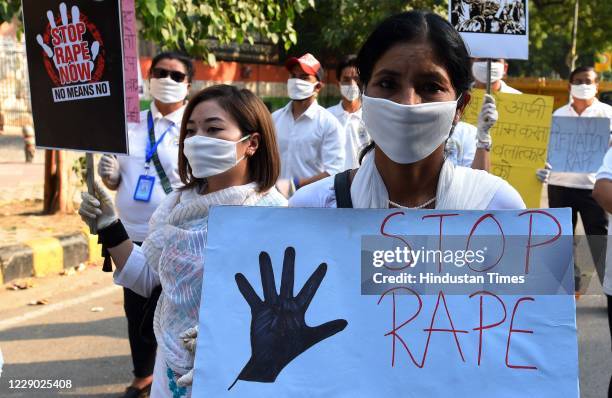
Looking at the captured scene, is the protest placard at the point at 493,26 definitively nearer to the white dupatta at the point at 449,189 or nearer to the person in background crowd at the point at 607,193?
the person in background crowd at the point at 607,193

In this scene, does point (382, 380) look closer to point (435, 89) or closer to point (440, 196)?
point (440, 196)

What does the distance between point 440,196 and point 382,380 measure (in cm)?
44

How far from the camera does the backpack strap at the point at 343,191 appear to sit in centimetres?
187

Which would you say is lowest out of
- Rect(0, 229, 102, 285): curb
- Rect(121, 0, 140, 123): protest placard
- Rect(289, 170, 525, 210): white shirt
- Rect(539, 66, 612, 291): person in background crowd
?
Rect(0, 229, 102, 285): curb

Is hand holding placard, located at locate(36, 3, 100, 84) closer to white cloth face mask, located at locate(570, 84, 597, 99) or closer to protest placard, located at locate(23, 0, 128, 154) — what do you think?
protest placard, located at locate(23, 0, 128, 154)

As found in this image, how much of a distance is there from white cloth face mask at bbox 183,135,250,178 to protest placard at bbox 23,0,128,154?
0.27 meters

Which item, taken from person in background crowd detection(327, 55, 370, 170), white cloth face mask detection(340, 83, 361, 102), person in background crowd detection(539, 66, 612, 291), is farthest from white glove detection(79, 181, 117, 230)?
person in background crowd detection(539, 66, 612, 291)

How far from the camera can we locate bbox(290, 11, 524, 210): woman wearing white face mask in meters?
1.78

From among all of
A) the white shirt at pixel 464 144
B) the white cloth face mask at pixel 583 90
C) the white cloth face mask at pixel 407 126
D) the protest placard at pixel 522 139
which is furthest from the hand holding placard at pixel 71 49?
the white cloth face mask at pixel 583 90

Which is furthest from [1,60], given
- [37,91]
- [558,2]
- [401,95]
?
[401,95]

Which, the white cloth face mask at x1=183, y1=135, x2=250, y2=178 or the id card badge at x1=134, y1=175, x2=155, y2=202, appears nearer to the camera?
the white cloth face mask at x1=183, y1=135, x2=250, y2=178

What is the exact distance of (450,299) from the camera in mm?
1703

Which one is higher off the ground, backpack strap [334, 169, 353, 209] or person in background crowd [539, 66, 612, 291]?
backpack strap [334, 169, 353, 209]

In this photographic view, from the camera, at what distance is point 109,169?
14.5 ft
